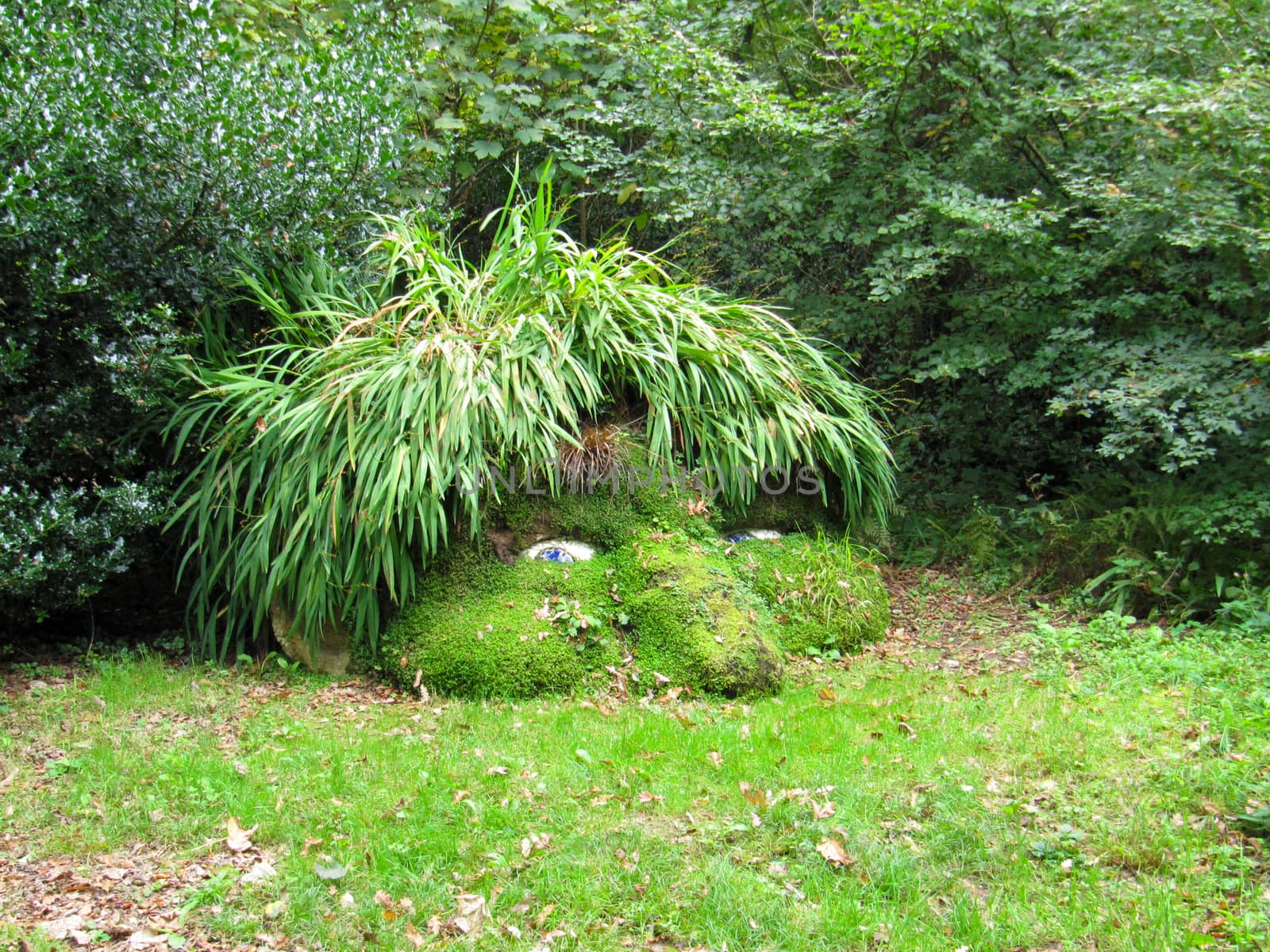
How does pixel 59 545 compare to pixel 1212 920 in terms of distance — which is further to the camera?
pixel 59 545

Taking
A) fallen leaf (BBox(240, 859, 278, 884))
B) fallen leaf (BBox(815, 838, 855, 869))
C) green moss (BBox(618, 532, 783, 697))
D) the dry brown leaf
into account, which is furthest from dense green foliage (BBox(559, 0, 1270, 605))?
fallen leaf (BBox(240, 859, 278, 884))

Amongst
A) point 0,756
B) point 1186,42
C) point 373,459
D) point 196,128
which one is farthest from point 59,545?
point 1186,42

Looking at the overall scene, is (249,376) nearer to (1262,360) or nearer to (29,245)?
(29,245)

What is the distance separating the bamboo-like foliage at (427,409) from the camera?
15.4 feet

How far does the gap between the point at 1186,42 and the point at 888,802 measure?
5.10 metres

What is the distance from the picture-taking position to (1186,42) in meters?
5.73

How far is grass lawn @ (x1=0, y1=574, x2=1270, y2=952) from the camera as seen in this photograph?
273cm

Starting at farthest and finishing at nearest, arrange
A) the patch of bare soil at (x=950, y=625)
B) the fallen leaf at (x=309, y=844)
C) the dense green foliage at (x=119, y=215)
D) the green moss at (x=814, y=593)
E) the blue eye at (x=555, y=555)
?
1. the green moss at (x=814, y=593)
2. the patch of bare soil at (x=950, y=625)
3. the blue eye at (x=555, y=555)
4. the dense green foliage at (x=119, y=215)
5. the fallen leaf at (x=309, y=844)

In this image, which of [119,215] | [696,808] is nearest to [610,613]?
[696,808]

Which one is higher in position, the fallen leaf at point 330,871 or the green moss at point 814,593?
the green moss at point 814,593

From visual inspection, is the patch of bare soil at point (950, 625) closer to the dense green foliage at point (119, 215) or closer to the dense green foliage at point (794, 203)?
the dense green foliage at point (794, 203)

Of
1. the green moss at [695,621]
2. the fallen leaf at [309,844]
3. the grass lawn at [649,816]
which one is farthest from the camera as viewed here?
the green moss at [695,621]

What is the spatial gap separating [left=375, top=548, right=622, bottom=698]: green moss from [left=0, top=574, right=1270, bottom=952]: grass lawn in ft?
0.55

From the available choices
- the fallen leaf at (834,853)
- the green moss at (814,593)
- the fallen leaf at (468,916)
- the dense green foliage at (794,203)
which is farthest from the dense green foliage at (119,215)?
the fallen leaf at (834,853)
